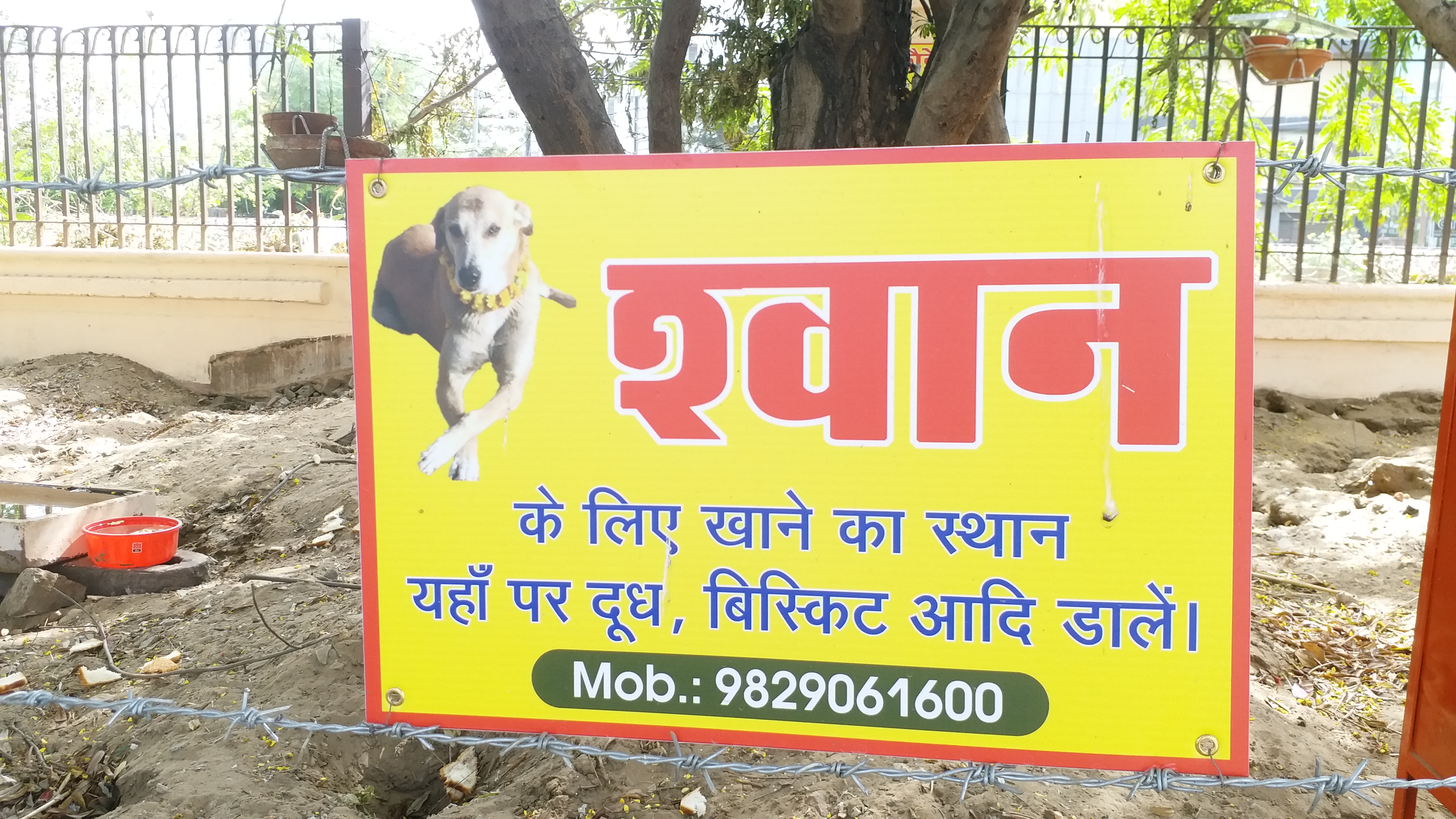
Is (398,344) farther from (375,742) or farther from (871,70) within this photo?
(871,70)

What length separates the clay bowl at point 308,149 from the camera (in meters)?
5.93

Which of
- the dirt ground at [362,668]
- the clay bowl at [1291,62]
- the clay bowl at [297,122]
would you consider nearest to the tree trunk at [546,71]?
the dirt ground at [362,668]

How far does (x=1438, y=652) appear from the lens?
1696 mm

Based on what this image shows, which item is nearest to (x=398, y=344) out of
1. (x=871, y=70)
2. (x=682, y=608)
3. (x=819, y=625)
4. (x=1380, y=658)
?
(x=682, y=608)

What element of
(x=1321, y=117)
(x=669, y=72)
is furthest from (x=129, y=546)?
(x=1321, y=117)

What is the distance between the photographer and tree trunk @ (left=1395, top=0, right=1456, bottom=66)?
8.34ft

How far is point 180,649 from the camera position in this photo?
298 cm

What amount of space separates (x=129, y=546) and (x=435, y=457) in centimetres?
268

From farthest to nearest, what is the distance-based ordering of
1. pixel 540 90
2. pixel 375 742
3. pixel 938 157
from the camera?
pixel 540 90 → pixel 375 742 → pixel 938 157

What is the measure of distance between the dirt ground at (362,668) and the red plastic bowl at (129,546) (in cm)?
15

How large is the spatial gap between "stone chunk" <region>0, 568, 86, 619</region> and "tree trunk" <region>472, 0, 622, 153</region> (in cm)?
221

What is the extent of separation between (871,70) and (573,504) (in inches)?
91.2

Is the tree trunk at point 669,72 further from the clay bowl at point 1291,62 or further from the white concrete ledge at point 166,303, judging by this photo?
the white concrete ledge at point 166,303

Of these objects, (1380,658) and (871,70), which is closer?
(1380,658)
